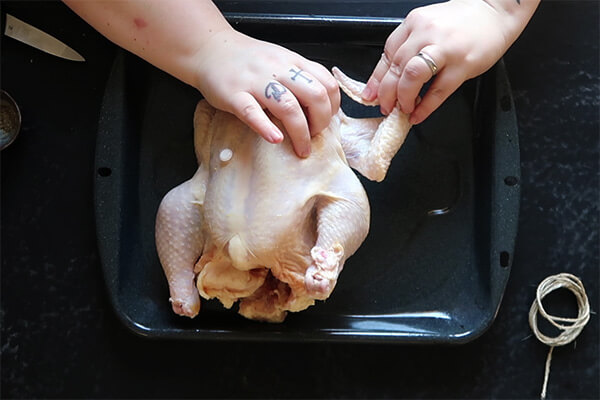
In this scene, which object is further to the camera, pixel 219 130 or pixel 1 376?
pixel 1 376

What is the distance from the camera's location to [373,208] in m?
1.03

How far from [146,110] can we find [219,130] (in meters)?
0.17

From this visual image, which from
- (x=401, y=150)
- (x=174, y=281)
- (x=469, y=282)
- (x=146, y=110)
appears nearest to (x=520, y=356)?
(x=469, y=282)

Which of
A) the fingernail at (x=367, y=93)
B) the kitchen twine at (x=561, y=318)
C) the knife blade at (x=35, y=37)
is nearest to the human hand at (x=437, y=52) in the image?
the fingernail at (x=367, y=93)

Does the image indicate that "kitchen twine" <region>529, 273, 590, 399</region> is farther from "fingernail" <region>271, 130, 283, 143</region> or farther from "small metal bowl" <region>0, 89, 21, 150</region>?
"small metal bowl" <region>0, 89, 21, 150</region>

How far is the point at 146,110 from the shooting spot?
1.05 meters

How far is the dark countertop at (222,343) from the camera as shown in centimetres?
106

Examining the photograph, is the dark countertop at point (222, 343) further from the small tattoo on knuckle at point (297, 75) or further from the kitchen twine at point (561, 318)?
the small tattoo on knuckle at point (297, 75)

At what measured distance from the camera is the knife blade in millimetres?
1078

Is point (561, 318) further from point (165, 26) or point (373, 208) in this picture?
point (165, 26)

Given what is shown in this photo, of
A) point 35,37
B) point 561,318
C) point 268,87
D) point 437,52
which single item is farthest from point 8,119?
point 561,318

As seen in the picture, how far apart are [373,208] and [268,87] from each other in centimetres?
25

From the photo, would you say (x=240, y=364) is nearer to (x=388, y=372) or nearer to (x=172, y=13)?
(x=388, y=372)

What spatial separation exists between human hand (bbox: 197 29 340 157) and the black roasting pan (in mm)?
118
